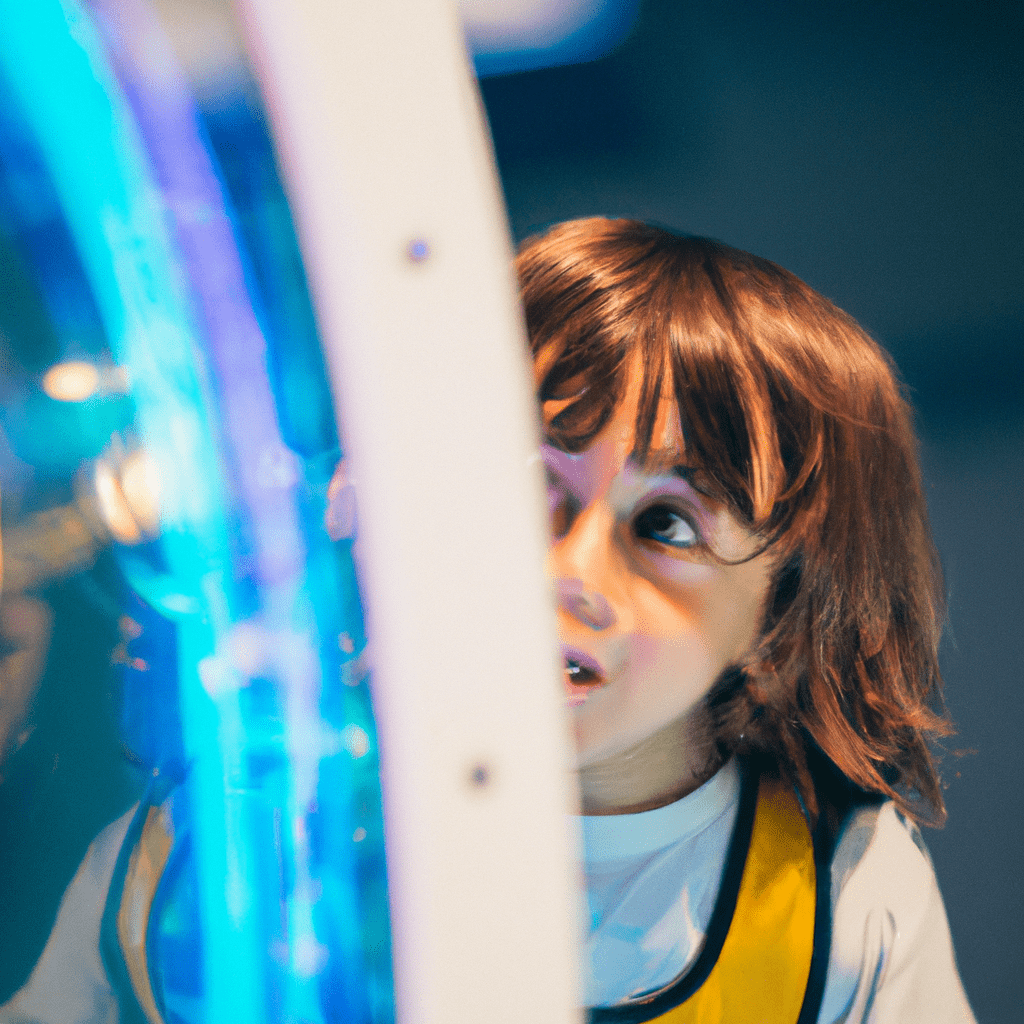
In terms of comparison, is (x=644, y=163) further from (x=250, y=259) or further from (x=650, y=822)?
(x=650, y=822)

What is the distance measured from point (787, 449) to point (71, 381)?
0.92 ft

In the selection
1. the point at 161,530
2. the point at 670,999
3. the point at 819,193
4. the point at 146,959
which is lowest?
the point at 670,999

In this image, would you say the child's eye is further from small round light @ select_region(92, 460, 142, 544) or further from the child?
small round light @ select_region(92, 460, 142, 544)

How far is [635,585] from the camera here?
339 millimetres

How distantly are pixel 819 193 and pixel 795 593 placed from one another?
19 cm

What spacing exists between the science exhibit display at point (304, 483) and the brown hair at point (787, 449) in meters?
0.12

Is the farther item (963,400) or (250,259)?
(963,400)

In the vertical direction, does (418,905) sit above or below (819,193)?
below

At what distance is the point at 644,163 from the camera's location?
1.19 ft

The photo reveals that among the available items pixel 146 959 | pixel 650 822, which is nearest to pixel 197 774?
pixel 146 959

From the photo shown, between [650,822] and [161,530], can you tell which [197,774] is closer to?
[161,530]

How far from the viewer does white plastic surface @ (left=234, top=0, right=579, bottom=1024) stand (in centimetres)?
22

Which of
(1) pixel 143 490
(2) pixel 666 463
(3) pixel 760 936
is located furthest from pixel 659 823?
(1) pixel 143 490

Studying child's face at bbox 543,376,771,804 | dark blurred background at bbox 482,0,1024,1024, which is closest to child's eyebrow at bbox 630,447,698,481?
child's face at bbox 543,376,771,804
